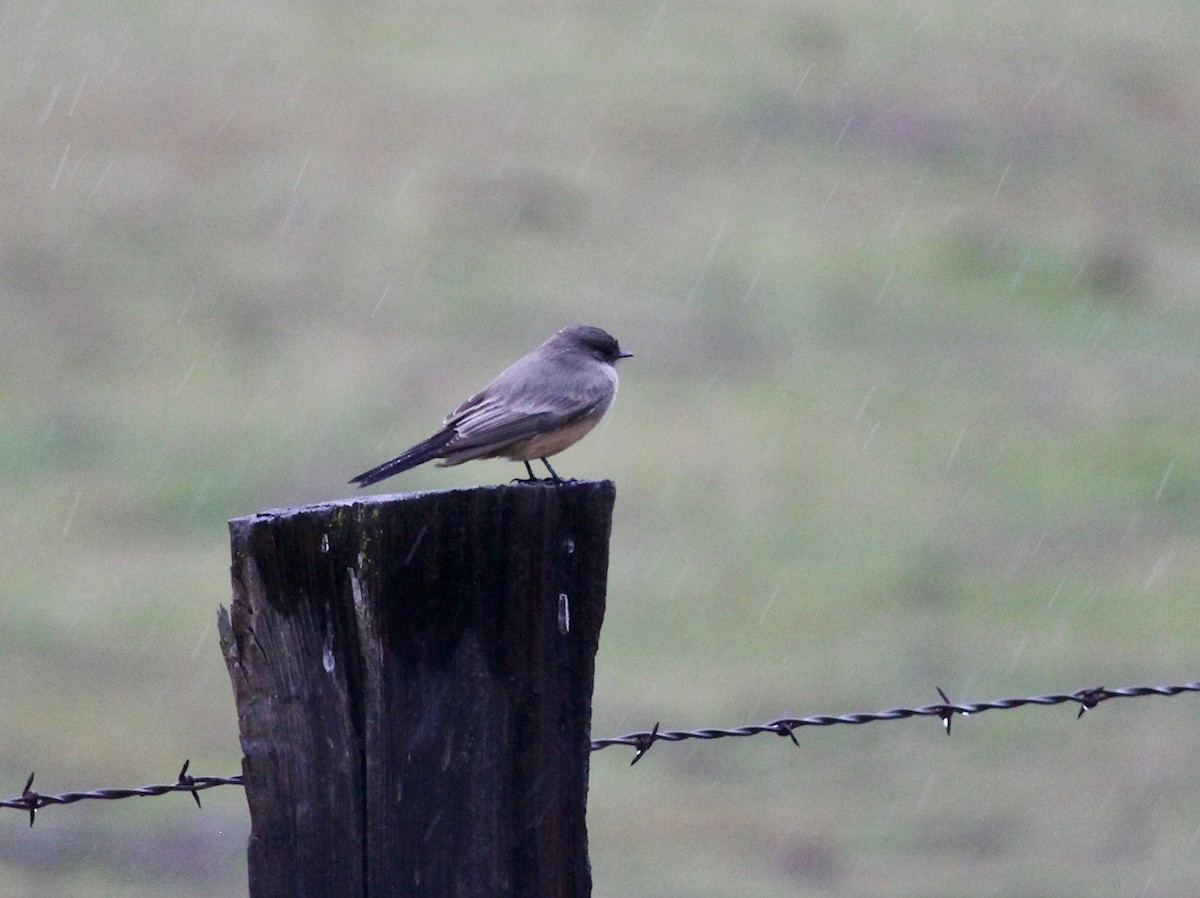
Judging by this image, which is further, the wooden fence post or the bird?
the bird

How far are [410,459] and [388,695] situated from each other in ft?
8.11

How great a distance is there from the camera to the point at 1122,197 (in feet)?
103

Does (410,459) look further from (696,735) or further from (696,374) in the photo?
(696,374)

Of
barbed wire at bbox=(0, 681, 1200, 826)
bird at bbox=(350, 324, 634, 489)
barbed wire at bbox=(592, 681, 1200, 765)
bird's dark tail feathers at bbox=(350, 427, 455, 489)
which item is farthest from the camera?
bird at bbox=(350, 324, 634, 489)

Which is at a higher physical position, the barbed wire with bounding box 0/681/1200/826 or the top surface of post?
the top surface of post

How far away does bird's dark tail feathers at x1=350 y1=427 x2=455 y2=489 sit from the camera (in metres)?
5.05

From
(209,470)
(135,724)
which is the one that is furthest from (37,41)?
(135,724)

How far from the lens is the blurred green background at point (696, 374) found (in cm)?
1373

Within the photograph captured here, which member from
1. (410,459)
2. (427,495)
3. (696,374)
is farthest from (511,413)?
(696,374)

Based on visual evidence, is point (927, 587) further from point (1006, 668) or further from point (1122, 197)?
point (1122, 197)

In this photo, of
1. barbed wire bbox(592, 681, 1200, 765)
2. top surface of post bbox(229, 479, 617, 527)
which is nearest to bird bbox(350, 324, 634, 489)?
barbed wire bbox(592, 681, 1200, 765)

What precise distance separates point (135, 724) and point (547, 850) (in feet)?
42.2

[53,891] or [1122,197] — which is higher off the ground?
[1122,197]

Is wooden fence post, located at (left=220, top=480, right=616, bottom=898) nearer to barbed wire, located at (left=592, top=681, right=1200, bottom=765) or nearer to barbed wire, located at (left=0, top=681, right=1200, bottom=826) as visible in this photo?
barbed wire, located at (left=0, top=681, right=1200, bottom=826)
